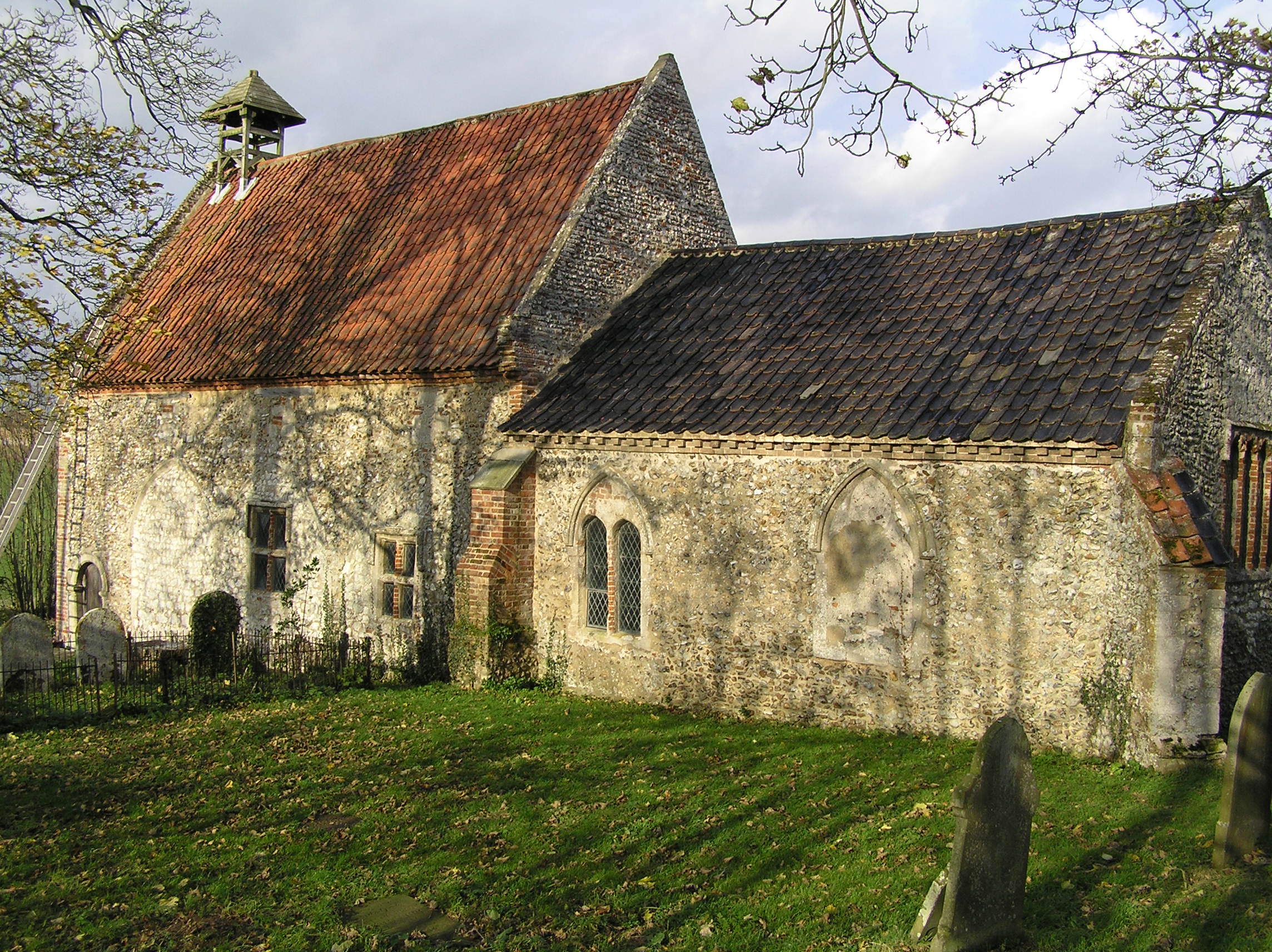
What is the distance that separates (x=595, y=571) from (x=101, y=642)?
26.2 ft

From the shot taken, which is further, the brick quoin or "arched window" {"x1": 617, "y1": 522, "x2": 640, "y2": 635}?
the brick quoin

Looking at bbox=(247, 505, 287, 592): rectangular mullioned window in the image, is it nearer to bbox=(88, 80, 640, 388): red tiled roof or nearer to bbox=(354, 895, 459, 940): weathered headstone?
bbox=(88, 80, 640, 388): red tiled roof

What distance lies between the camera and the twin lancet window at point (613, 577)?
586 inches

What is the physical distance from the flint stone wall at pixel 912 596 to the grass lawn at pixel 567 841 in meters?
0.70

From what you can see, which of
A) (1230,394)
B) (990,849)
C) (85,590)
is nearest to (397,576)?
(85,590)

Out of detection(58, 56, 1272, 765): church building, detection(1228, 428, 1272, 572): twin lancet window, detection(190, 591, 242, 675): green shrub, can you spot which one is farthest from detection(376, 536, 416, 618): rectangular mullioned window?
detection(1228, 428, 1272, 572): twin lancet window

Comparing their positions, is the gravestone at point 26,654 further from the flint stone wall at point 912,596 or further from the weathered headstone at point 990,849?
the weathered headstone at point 990,849

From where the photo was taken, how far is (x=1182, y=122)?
846 cm

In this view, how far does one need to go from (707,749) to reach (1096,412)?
19.3 feet

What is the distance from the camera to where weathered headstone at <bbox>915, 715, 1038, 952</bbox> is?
6.58m

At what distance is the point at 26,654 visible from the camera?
14.8 m

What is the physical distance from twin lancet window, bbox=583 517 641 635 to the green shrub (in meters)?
6.07

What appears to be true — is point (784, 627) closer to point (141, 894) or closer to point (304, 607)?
point (141, 894)

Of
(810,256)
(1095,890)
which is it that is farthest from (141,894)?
(810,256)
